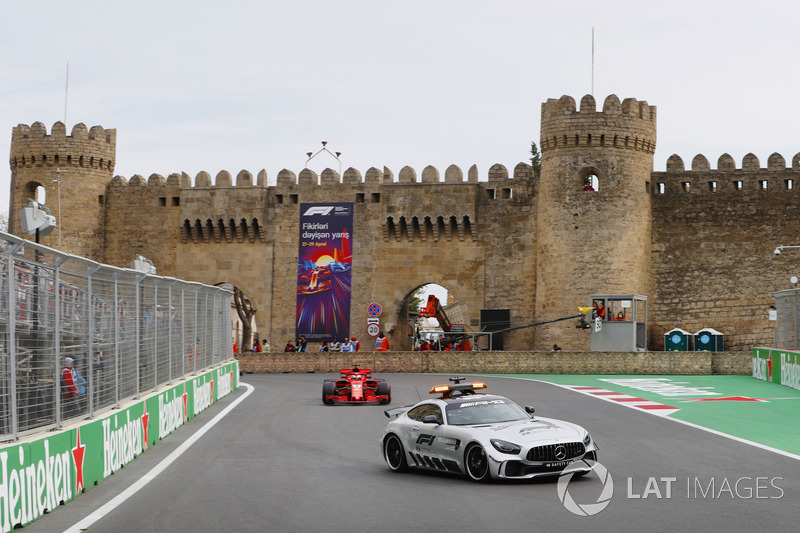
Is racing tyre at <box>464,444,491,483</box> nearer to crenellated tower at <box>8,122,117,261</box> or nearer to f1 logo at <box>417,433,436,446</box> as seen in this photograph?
f1 logo at <box>417,433,436,446</box>

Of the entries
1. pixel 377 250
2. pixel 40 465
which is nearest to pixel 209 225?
pixel 377 250

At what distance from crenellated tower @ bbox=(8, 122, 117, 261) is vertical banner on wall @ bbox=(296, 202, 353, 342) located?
10247mm

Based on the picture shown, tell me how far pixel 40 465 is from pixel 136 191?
43051mm

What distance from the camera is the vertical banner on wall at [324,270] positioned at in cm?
4797

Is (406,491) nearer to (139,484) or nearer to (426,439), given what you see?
(426,439)

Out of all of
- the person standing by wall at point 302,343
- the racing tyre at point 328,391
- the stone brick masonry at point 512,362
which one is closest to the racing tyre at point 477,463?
the racing tyre at point 328,391

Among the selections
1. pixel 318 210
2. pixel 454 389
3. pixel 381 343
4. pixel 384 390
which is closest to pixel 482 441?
pixel 454 389

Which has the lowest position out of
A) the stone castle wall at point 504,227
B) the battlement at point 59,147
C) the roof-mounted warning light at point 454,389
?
the roof-mounted warning light at point 454,389

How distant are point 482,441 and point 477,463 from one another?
0.28m

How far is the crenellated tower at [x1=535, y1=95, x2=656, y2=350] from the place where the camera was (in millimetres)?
43875

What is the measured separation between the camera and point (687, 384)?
30625 millimetres

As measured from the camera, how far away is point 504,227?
47625 mm

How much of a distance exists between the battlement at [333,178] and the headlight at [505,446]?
36.3 metres

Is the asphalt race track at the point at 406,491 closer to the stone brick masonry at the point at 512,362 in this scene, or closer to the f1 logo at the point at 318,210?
the stone brick masonry at the point at 512,362
